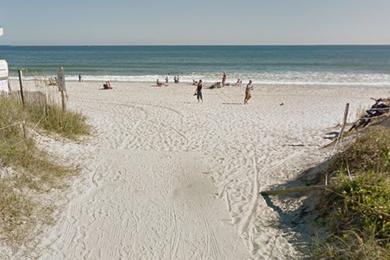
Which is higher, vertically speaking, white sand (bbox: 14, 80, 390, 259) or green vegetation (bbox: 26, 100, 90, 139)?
green vegetation (bbox: 26, 100, 90, 139)

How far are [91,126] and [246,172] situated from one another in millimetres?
6559

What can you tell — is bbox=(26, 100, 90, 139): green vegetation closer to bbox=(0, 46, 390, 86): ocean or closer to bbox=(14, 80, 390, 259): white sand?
bbox=(14, 80, 390, 259): white sand

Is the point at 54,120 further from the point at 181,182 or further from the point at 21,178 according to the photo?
the point at 181,182

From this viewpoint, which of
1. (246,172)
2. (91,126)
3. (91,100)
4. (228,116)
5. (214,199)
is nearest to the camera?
(214,199)

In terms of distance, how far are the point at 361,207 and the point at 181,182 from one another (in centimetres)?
362

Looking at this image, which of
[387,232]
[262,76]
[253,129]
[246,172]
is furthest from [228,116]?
[262,76]

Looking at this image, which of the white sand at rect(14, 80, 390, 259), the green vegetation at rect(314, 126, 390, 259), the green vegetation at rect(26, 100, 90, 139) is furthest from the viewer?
the green vegetation at rect(26, 100, 90, 139)

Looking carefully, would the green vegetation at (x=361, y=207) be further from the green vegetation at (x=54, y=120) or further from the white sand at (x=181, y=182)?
the green vegetation at (x=54, y=120)

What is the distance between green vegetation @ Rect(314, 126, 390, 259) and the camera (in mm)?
3564

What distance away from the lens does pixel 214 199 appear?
5.82m

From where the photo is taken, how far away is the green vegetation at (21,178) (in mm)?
4441

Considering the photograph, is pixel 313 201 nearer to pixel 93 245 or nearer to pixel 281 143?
pixel 93 245

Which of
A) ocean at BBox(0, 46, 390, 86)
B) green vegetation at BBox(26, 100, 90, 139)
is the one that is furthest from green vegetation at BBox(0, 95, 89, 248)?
ocean at BBox(0, 46, 390, 86)

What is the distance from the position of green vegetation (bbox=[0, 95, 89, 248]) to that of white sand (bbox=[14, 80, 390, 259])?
35 centimetres
